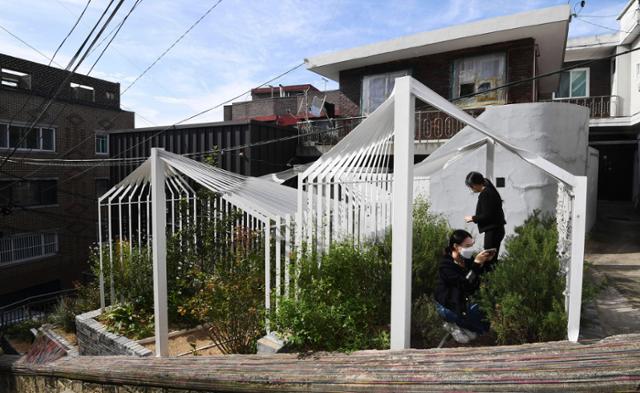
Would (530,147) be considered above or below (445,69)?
below

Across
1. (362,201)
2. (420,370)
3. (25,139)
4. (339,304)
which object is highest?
(25,139)

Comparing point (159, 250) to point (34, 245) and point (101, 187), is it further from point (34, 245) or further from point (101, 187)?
point (101, 187)

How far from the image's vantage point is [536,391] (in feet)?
8.18

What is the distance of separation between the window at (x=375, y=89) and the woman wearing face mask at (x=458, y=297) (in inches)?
391

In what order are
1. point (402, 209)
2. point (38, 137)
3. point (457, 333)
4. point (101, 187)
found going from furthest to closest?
point (101, 187), point (38, 137), point (457, 333), point (402, 209)

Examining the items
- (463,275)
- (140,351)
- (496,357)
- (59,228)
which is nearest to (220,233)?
(140,351)

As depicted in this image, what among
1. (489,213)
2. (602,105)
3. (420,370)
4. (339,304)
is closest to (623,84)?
(602,105)

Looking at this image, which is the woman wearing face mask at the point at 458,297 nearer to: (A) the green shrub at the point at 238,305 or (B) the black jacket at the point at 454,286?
(B) the black jacket at the point at 454,286

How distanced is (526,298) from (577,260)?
2.00 feet

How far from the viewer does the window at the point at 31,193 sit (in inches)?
703

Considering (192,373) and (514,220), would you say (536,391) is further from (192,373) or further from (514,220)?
(514,220)

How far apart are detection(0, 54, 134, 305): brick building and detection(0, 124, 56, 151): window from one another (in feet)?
0.12

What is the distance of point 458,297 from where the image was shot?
3734 millimetres

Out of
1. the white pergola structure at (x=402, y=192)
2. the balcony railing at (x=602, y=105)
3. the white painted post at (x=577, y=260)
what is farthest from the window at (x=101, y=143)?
the white painted post at (x=577, y=260)
